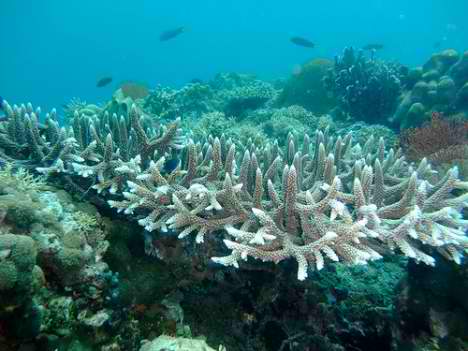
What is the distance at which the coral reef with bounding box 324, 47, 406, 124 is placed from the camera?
34.2 ft

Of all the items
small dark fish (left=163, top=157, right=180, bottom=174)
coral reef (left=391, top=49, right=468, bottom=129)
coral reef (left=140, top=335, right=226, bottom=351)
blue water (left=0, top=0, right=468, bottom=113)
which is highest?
blue water (left=0, top=0, right=468, bottom=113)

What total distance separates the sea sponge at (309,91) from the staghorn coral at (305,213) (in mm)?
9187

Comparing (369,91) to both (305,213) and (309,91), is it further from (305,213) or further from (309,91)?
(305,213)

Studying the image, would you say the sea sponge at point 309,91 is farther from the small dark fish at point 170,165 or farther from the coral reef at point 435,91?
the small dark fish at point 170,165

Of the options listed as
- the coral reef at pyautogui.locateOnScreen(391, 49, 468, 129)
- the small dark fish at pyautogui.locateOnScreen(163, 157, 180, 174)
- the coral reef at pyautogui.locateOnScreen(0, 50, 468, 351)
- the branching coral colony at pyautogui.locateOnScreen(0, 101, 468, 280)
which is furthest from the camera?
the coral reef at pyautogui.locateOnScreen(391, 49, 468, 129)

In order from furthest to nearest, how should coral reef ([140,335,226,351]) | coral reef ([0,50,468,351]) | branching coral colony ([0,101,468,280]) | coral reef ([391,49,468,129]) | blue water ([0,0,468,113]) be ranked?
blue water ([0,0,468,113]), coral reef ([391,49,468,129]), branching coral colony ([0,101,468,280]), coral reef ([0,50,468,351]), coral reef ([140,335,226,351])

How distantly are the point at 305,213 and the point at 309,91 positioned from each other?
35.9 feet

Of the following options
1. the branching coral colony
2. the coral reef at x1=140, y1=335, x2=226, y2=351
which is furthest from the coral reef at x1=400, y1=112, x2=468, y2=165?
the coral reef at x1=140, y1=335, x2=226, y2=351

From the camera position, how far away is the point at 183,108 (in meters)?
12.5

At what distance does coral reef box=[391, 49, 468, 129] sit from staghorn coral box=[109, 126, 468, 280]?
19.5ft

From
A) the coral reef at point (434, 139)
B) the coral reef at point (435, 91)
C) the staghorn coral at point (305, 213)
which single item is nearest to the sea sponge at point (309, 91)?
the coral reef at point (435, 91)

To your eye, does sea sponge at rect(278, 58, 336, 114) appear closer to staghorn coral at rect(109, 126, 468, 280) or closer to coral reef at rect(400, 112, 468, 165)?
coral reef at rect(400, 112, 468, 165)

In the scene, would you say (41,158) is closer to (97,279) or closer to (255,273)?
(97,279)

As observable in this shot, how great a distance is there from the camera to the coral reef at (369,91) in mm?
10430
